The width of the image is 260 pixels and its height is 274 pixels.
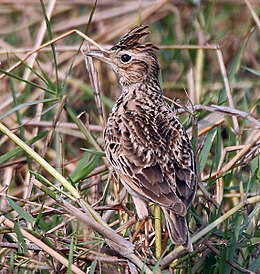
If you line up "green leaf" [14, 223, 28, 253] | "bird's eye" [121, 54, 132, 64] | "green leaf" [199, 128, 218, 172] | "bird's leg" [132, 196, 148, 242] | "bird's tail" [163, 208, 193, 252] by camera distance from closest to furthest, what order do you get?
"bird's tail" [163, 208, 193, 252] < "green leaf" [14, 223, 28, 253] < "bird's leg" [132, 196, 148, 242] < "green leaf" [199, 128, 218, 172] < "bird's eye" [121, 54, 132, 64]

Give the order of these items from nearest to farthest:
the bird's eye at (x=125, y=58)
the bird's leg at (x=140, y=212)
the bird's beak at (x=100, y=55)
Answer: the bird's leg at (x=140, y=212) < the bird's beak at (x=100, y=55) < the bird's eye at (x=125, y=58)

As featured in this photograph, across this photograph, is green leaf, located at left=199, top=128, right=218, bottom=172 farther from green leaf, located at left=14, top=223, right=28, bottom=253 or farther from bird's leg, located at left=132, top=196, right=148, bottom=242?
green leaf, located at left=14, top=223, right=28, bottom=253

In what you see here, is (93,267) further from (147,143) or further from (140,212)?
(147,143)

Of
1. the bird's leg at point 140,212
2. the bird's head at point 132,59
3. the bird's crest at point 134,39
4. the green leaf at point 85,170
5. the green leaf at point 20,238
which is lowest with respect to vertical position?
the bird's leg at point 140,212

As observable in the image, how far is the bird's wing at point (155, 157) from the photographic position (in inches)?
151

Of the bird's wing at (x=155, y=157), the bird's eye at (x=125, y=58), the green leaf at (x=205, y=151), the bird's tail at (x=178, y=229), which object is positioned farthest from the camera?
the bird's eye at (x=125, y=58)

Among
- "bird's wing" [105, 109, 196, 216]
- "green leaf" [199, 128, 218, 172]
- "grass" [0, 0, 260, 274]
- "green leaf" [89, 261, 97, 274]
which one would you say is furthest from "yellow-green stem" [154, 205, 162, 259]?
"green leaf" [199, 128, 218, 172]

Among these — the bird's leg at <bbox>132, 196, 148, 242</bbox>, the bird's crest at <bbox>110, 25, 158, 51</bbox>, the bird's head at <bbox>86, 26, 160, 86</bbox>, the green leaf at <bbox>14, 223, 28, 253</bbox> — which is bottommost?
the bird's leg at <bbox>132, 196, 148, 242</bbox>

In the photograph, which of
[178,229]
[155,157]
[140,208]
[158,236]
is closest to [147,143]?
[155,157]

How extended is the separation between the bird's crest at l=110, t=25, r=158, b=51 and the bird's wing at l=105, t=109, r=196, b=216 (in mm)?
433

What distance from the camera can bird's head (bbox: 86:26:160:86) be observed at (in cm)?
478

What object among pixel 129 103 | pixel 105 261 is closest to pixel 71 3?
pixel 129 103

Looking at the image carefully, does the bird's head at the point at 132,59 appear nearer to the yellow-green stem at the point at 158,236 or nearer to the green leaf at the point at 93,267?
the yellow-green stem at the point at 158,236

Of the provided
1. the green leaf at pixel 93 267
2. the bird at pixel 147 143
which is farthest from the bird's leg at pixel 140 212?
the green leaf at pixel 93 267
